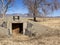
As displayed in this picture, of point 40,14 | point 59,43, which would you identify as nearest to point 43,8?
point 40,14

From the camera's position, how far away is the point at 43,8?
1480 inches

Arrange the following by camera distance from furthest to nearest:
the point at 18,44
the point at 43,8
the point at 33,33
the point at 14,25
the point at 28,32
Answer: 1. the point at 43,8
2. the point at 14,25
3. the point at 28,32
4. the point at 33,33
5. the point at 18,44

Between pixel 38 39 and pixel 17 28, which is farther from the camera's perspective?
pixel 17 28

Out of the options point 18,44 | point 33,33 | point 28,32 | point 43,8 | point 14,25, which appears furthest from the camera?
point 43,8

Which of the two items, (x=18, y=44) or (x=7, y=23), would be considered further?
(x=7, y=23)

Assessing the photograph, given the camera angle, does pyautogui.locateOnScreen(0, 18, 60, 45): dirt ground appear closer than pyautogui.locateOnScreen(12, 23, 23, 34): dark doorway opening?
Yes

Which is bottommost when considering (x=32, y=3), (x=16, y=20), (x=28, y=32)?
(x=28, y=32)

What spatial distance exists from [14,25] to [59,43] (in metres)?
8.32

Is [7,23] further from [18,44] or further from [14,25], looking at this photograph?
[18,44]

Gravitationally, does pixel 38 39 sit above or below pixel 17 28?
below

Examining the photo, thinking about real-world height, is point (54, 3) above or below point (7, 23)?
above

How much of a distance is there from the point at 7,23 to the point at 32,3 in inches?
829

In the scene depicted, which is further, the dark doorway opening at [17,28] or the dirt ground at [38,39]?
Result: the dark doorway opening at [17,28]

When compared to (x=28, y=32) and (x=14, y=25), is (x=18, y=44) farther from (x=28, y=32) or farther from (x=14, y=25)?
(x=14, y=25)
